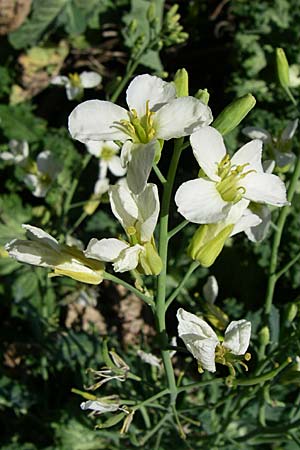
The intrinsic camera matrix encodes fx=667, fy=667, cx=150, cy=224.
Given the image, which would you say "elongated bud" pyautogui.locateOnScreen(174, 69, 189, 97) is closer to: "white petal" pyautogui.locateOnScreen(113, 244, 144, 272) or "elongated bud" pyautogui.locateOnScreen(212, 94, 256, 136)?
"elongated bud" pyautogui.locateOnScreen(212, 94, 256, 136)

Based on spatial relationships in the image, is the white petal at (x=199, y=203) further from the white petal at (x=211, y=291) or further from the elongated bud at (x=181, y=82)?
the white petal at (x=211, y=291)

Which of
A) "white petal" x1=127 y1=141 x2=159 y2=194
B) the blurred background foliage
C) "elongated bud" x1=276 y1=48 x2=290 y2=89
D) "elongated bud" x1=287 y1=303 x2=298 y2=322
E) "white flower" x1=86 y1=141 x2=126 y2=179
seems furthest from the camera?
"white flower" x1=86 y1=141 x2=126 y2=179

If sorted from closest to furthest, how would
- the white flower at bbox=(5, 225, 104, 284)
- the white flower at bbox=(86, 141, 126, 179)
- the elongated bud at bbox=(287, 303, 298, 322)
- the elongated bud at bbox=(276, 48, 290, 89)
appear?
the white flower at bbox=(5, 225, 104, 284), the elongated bud at bbox=(287, 303, 298, 322), the elongated bud at bbox=(276, 48, 290, 89), the white flower at bbox=(86, 141, 126, 179)

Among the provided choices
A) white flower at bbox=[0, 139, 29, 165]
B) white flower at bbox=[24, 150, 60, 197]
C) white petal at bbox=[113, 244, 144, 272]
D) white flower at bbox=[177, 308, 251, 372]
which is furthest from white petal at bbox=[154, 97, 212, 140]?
white flower at bbox=[0, 139, 29, 165]

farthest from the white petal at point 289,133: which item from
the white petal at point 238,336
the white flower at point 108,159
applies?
the white flower at point 108,159

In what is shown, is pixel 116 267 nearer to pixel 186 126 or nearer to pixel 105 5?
pixel 186 126

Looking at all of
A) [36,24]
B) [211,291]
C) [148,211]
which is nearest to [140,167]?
[148,211]
